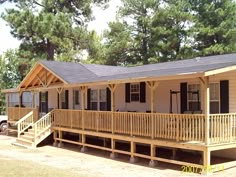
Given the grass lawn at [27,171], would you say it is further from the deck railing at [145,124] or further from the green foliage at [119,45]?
the green foliage at [119,45]

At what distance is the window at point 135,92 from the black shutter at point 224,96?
5289 millimetres

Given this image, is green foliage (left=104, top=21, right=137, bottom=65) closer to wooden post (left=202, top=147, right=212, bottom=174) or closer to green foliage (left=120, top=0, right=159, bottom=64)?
green foliage (left=120, top=0, right=159, bottom=64)

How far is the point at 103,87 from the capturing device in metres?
21.0

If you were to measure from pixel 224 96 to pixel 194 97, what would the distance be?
63.6 inches

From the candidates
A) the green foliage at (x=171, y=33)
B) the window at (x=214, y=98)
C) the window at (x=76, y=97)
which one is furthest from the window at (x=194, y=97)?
the green foliage at (x=171, y=33)

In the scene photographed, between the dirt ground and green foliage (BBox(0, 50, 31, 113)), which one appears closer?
the dirt ground

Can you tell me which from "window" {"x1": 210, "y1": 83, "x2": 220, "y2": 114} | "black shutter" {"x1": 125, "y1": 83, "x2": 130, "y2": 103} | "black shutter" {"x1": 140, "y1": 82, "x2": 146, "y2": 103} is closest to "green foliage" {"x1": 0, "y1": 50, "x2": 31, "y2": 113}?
"black shutter" {"x1": 125, "y1": 83, "x2": 130, "y2": 103}

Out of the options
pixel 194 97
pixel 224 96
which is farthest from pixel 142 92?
pixel 224 96

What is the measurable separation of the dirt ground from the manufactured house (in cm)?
41

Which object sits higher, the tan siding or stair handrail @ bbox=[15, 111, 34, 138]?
the tan siding

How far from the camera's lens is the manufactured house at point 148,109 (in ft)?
40.4

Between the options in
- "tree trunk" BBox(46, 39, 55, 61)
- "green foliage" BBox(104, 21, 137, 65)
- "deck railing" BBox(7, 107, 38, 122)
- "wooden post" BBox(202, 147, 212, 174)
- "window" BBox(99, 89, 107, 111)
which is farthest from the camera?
"green foliage" BBox(104, 21, 137, 65)

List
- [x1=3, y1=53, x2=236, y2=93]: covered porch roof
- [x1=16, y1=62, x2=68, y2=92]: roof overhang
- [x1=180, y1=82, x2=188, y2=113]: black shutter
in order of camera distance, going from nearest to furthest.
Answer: [x1=180, y1=82, x2=188, y2=113]: black shutter, [x1=3, y1=53, x2=236, y2=93]: covered porch roof, [x1=16, y1=62, x2=68, y2=92]: roof overhang

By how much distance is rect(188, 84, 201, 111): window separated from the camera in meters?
15.5
